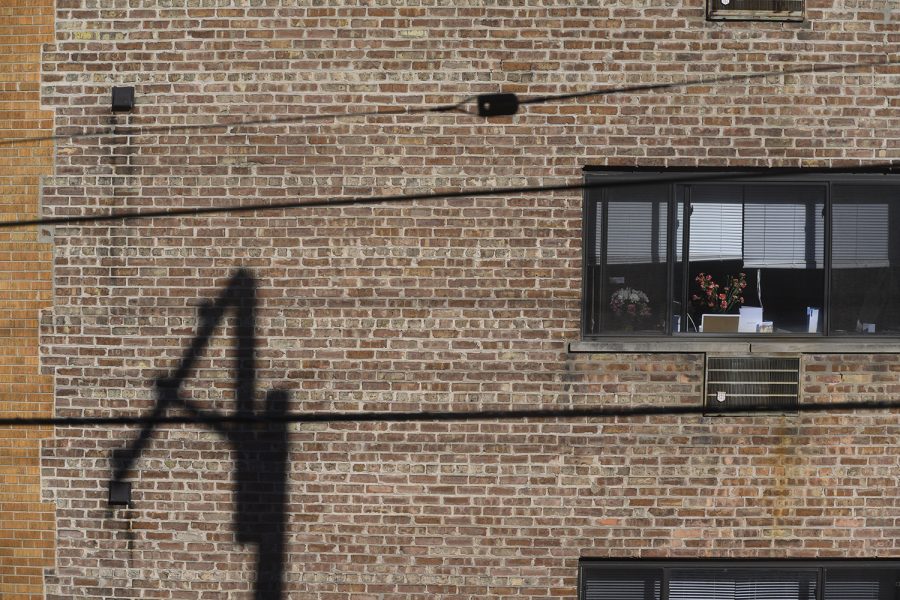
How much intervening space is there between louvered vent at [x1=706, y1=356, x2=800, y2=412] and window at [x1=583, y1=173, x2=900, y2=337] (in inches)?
11.2

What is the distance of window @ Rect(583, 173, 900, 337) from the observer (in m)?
5.71

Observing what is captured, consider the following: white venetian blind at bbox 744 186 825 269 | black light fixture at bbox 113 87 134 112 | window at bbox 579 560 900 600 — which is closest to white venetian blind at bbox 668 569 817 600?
window at bbox 579 560 900 600

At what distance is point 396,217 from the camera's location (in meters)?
5.62

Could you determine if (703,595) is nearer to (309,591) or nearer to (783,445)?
(783,445)

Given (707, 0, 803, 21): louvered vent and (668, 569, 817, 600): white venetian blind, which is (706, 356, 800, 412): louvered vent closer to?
(668, 569, 817, 600): white venetian blind

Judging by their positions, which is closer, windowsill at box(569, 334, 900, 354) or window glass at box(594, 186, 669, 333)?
windowsill at box(569, 334, 900, 354)

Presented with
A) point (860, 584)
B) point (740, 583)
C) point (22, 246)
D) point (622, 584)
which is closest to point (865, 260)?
point (860, 584)

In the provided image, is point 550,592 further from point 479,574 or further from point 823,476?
point 823,476

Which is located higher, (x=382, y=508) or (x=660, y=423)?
(x=660, y=423)

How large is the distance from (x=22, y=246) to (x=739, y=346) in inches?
227

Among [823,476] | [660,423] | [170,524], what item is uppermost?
[660,423]

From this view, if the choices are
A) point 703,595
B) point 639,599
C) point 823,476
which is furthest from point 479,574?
point 823,476

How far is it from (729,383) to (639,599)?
1.93 m

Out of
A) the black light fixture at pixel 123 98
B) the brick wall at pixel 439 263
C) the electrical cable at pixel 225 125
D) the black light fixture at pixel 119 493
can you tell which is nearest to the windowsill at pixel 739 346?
the brick wall at pixel 439 263
